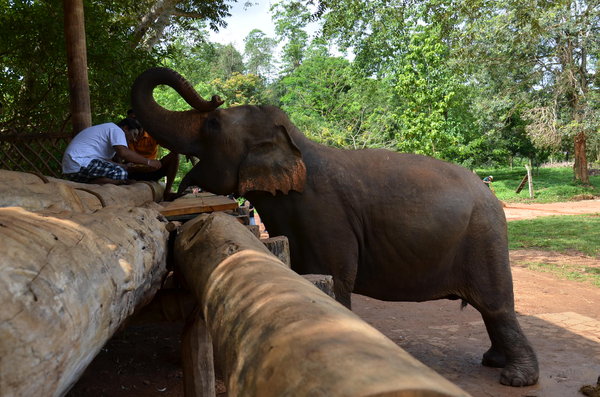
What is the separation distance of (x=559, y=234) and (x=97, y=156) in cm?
1060

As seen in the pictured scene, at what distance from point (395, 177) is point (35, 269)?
3.57 metres

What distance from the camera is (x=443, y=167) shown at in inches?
187

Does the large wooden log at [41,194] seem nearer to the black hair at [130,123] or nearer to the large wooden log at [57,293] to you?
the large wooden log at [57,293]

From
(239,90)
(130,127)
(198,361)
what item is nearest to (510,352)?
(198,361)

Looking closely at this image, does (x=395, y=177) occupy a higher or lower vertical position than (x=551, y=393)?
higher

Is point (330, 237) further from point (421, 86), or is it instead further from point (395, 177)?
point (421, 86)

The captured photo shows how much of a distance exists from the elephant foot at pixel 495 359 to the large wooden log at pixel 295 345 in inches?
140

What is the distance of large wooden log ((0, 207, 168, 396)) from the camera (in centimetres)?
117

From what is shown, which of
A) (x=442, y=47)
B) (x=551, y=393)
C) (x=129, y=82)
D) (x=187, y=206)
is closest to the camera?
(x=551, y=393)

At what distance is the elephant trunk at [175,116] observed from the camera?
16.0 ft

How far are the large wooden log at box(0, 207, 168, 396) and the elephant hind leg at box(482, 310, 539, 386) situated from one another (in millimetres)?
3400

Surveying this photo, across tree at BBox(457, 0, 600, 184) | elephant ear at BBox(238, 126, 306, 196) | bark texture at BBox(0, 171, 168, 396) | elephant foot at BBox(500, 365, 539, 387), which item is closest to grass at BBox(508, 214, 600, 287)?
elephant foot at BBox(500, 365, 539, 387)

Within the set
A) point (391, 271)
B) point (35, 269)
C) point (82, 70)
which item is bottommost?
point (391, 271)

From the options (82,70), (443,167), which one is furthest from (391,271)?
(82,70)
